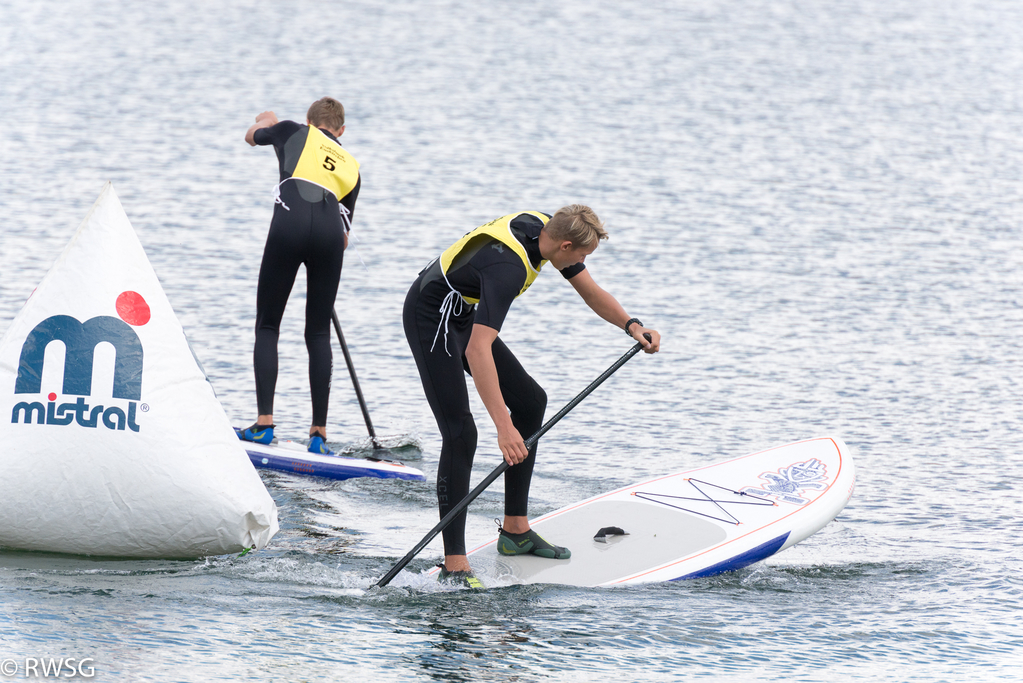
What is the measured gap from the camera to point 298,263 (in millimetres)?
7508

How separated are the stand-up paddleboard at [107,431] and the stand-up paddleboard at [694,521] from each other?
1.30 m

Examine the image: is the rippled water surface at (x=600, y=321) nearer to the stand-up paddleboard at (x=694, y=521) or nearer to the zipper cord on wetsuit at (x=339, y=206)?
the stand-up paddleboard at (x=694, y=521)

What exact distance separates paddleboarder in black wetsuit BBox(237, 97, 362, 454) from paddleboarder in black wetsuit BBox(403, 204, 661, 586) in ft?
6.29

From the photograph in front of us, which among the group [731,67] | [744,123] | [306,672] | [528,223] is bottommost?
[306,672]

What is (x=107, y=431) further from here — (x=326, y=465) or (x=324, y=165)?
(x=324, y=165)

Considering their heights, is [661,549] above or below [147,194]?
below

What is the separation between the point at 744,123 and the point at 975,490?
15665 mm

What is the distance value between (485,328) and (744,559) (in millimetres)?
1786

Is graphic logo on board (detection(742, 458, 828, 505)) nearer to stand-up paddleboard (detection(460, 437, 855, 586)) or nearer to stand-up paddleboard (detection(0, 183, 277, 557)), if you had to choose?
stand-up paddleboard (detection(460, 437, 855, 586))

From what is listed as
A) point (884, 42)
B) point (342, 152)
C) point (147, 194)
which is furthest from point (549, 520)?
point (884, 42)

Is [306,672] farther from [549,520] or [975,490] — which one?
[975,490]

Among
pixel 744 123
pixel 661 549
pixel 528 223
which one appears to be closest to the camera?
pixel 528 223

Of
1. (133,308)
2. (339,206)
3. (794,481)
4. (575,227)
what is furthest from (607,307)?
(339,206)

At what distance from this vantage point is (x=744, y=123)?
876 inches
